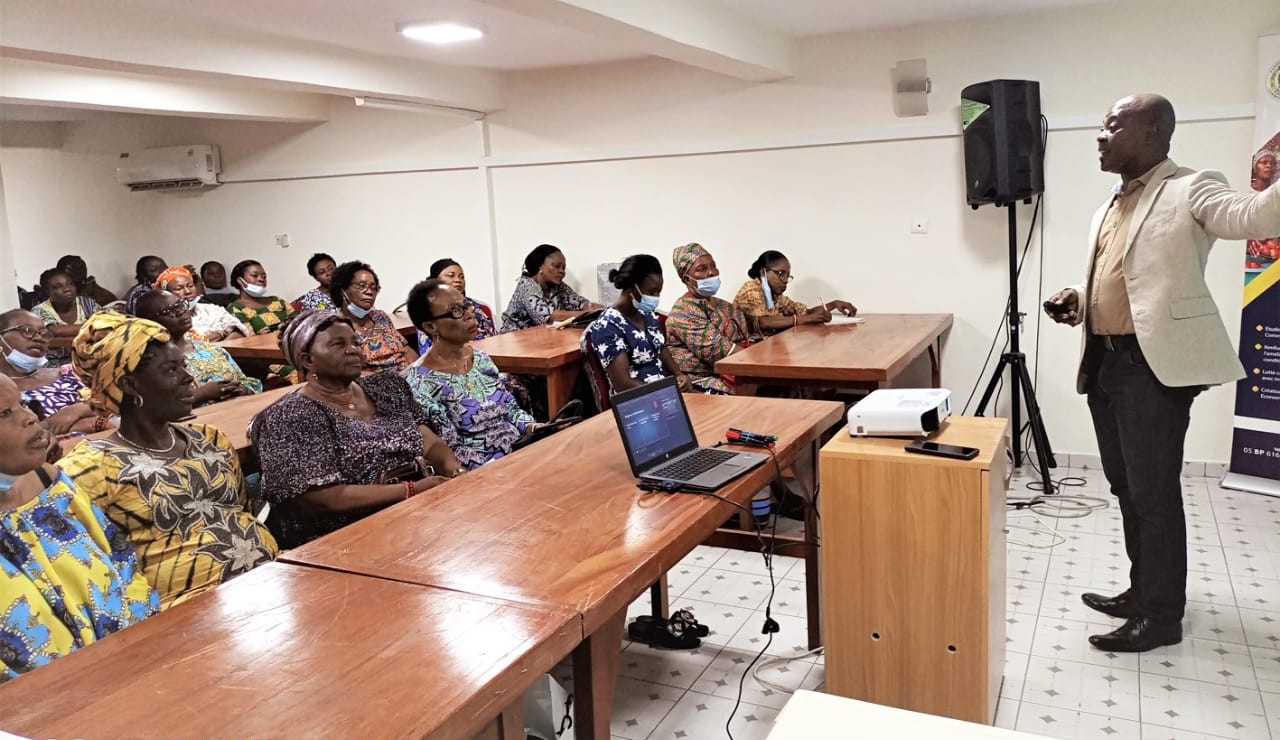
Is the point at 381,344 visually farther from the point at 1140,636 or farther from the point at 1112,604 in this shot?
the point at 1140,636

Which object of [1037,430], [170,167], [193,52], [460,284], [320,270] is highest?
[193,52]

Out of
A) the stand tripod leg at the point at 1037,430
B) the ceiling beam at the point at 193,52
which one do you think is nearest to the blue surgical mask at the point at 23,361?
the ceiling beam at the point at 193,52

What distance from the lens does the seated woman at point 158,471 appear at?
191cm

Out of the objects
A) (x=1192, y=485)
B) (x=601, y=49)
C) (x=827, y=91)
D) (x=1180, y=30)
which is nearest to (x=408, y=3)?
(x=601, y=49)

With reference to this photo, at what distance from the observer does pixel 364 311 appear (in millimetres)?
4801

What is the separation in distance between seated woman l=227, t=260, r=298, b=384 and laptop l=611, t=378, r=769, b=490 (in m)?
4.70

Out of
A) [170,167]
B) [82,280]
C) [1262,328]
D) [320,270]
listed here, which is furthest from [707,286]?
[82,280]

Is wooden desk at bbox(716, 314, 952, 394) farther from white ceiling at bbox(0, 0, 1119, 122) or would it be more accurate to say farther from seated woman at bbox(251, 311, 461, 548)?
seated woman at bbox(251, 311, 461, 548)

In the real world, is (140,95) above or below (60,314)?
above

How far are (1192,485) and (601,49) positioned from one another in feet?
12.7

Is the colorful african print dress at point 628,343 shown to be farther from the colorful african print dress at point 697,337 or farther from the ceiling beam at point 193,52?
the ceiling beam at point 193,52

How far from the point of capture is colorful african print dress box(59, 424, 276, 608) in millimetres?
1891

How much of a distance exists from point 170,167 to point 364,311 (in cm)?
390

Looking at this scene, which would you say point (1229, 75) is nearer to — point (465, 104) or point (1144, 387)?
point (1144, 387)
